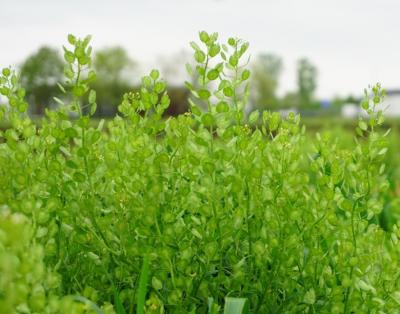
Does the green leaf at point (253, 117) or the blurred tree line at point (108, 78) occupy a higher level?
the green leaf at point (253, 117)

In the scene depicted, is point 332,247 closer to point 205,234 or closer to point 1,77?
point 205,234

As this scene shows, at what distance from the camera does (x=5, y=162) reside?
1.80 meters

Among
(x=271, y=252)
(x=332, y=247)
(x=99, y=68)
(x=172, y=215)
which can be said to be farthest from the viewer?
(x=99, y=68)

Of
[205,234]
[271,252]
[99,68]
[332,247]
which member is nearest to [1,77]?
[205,234]

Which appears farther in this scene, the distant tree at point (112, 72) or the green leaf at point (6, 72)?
the distant tree at point (112, 72)

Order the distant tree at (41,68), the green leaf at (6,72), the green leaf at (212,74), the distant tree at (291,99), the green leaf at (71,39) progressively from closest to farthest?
1. the green leaf at (71,39)
2. the green leaf at (212,74)
3. the green leaf at (6,72)
4. the distant tree at (41,68)
5. the distant tree at (291,99)

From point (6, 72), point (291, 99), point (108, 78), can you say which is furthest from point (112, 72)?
point (6, 72)

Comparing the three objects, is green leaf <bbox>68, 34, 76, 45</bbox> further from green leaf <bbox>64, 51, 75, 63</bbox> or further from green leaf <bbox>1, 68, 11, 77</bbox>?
green leaf <bbox>1, 68, 11, 77</bbox>

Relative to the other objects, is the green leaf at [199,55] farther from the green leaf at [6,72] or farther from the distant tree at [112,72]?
the distant tree at [112,72]

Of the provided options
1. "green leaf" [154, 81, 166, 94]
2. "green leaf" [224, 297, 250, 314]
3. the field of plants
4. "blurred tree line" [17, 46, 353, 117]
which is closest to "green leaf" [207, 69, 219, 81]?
the field of plants

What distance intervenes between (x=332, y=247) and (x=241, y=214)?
0.49m

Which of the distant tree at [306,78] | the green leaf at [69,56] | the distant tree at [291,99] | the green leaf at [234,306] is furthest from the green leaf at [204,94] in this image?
the distant tree at [306,78]

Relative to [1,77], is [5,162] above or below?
below

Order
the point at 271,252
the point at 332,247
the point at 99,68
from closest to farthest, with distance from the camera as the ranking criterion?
the point at 271,252 < the point at 332,247 < the point at 99,68
